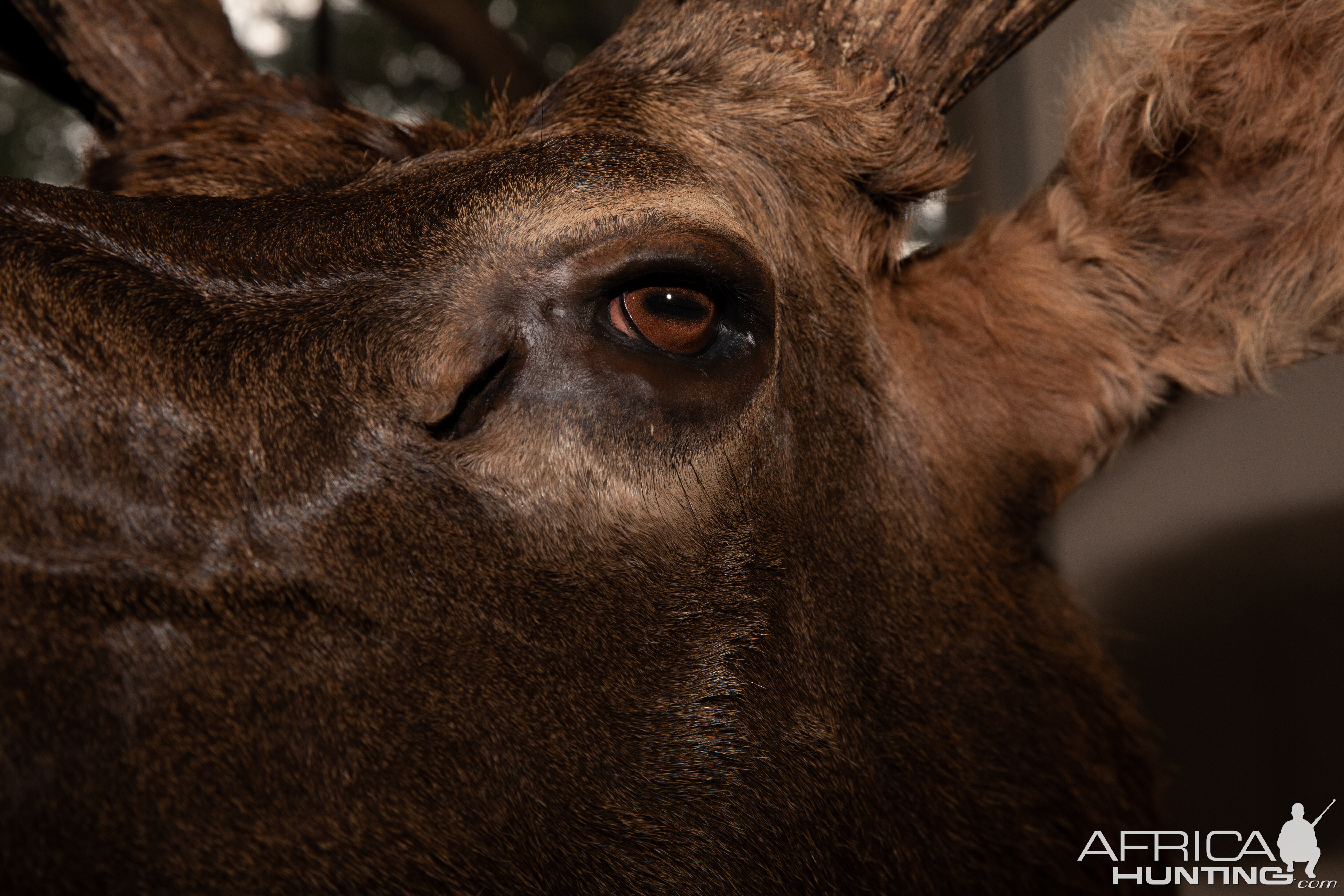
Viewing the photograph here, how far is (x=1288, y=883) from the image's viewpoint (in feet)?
7.20

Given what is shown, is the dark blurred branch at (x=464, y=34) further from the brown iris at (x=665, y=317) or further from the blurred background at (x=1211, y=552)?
the brown iris at (x=665, y=317)

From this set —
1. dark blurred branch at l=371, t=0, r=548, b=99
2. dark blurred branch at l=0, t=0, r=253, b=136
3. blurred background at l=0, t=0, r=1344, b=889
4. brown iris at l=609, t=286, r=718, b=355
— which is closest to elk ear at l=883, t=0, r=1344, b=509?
blurred background at l=0, t=0, r=1344, b=889

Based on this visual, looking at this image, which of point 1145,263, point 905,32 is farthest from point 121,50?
point 1145,263

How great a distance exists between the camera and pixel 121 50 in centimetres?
235

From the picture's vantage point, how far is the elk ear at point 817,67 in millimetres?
1692

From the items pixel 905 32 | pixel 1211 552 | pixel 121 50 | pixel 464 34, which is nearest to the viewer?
pixel 905 32

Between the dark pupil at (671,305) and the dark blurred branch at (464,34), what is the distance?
2967 millimetres

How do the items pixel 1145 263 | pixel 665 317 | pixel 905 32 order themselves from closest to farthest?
1. pixel 665 317
2. pixel 905 32
3. pixel 1145 263

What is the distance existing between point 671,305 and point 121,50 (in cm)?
177

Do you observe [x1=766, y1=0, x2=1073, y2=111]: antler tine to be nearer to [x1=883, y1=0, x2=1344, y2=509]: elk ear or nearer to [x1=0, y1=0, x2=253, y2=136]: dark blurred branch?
[x1=883, y1=0, x2=1344, y2=509]: elk ear

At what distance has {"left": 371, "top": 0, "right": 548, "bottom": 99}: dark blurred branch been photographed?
4.12 meters

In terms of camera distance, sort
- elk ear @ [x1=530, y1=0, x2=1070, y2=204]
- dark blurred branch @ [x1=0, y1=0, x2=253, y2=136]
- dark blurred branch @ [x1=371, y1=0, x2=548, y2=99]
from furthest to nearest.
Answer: dark blurred branch @ [x1=371, y1=0, x2=548, y2=99] < dark blurred branch @ [x1=0, y1=0, x2=253, y2=136] < elk ear @ [x1=530, y1=0, x2=1070, y2=204]

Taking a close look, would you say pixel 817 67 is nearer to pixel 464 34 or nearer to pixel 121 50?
pixel 121 50

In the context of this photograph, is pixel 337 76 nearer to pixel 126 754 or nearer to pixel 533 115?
pixel 533 115
